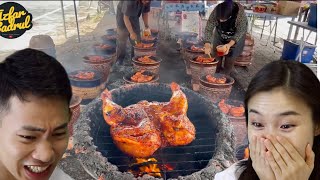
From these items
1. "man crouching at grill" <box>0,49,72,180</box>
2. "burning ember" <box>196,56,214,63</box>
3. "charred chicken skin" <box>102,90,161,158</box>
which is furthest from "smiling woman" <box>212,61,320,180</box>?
"burning ember" <box>196,56,214,63</box>

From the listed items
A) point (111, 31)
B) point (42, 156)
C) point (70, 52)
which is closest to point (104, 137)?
point (70, 52)

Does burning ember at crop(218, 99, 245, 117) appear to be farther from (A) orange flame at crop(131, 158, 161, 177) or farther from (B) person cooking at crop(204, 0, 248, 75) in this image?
(A) orange flame at crop(131, 158, 161, 177)

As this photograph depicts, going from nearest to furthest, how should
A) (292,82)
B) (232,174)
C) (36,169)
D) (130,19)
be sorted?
(36,169) < (292,82) < (232,174) < (130,19)

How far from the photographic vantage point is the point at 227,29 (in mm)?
3582

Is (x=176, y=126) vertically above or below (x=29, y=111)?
below

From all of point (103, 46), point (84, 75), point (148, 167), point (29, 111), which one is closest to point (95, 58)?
point (103, 46)

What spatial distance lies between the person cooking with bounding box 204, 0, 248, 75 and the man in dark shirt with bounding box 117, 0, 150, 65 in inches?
34.3

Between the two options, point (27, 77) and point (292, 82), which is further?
point (292, 82)

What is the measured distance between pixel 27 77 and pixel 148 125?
1799 mm

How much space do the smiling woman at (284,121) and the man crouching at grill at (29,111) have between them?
1.11 metres

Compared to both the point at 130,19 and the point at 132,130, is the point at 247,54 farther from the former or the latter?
the point at 132,130

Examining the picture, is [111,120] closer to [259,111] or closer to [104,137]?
[104,137]

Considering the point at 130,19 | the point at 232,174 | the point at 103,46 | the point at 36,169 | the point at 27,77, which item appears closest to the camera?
the point at 27,77

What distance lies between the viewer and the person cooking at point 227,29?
137 inches
